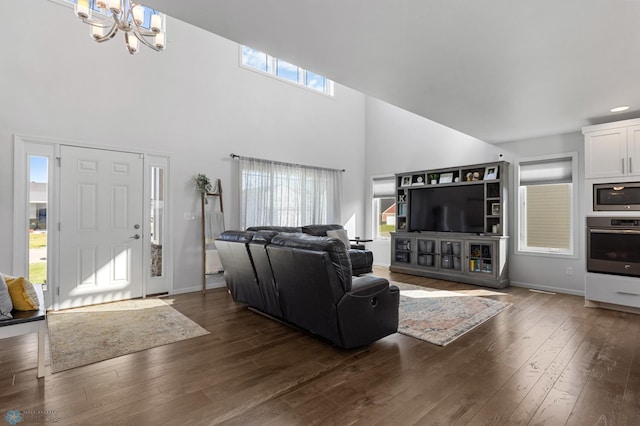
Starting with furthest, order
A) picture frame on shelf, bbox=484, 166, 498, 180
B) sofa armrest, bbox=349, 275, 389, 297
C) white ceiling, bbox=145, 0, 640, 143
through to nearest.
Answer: picture frame on shelf, bbox=484, 166, 498, 180 < sofa armrest, bbox=349, 275, 389, 297 < white ceiling, bbox=145, 0, 640, 143

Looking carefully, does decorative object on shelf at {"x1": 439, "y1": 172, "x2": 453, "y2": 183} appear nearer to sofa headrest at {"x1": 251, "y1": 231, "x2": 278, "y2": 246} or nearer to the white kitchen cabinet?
the white kitchen cabinet

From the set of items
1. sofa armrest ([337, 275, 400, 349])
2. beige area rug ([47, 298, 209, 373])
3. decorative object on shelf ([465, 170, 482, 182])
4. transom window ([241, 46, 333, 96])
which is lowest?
beige area rug ([47, 298, 209, 373])

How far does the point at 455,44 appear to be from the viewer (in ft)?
8.39

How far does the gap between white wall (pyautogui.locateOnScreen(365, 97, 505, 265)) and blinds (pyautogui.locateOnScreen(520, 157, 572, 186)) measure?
0.58 meters

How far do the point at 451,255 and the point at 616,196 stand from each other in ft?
8.25

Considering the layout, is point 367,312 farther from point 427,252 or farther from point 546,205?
point 546,205

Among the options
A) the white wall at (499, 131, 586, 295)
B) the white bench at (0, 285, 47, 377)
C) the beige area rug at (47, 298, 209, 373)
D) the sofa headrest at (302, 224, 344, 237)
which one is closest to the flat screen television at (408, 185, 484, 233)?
the white wall at (499, 131, 586, 295)

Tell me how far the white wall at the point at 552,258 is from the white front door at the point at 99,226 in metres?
6.29

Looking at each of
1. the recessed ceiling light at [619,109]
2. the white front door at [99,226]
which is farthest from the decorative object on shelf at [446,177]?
the white front door at [99,226]

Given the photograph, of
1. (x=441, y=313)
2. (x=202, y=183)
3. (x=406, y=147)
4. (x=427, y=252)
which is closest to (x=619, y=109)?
(x=441, y=313)

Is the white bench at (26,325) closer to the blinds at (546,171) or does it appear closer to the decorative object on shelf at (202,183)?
the decorative object on shelf at (202,183)

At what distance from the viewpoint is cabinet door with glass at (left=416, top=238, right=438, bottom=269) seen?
20.3 ft

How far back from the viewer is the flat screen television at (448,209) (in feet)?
19.2

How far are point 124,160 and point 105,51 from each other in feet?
5.03
